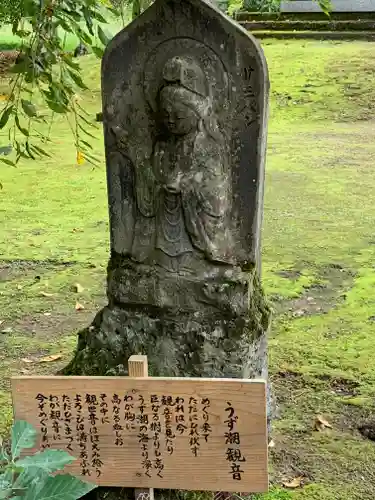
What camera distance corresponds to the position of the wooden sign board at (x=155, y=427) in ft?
7.16

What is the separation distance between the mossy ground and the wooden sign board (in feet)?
1.98

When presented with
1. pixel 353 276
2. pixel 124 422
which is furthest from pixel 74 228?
pixel 124 422

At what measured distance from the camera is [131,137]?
2.77 m

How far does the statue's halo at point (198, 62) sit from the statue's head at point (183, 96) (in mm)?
22

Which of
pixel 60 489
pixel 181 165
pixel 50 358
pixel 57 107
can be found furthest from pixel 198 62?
pixel 50 358

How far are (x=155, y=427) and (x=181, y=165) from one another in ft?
3.13

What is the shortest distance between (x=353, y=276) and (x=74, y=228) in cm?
235

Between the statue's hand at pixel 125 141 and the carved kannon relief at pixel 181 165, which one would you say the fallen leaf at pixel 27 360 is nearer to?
Result: the carved kannon relief at pixel 181 165

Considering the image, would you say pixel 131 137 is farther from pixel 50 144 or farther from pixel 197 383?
pixel 50 144

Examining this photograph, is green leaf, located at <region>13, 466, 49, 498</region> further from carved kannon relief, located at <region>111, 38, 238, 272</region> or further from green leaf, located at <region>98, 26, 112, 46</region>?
green leaf, located at <region>98, 26, 112, 46</region>

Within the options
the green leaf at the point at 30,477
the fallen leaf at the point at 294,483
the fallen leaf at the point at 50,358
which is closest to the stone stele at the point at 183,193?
the fallen leaf at the point at 294,483

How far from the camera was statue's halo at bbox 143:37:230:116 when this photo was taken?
2.62m

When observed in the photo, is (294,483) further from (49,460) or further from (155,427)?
(49,460)

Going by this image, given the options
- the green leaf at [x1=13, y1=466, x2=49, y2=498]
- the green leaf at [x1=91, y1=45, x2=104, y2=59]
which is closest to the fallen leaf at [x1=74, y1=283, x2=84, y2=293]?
the green leaf at [x1=91, y1=45, x2=104, y2=59]
